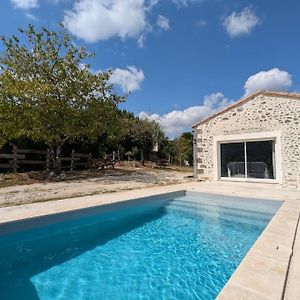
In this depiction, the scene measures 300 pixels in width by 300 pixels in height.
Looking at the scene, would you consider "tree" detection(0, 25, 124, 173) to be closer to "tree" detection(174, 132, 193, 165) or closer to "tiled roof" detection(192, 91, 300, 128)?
"tiled roof" detection(192, 91, 300, 128)

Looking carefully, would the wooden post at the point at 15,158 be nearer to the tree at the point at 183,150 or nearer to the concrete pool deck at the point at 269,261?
the concrete pool deck at the point at 269,261

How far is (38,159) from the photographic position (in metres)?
16.1

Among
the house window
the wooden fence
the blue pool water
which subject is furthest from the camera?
the wooden fence

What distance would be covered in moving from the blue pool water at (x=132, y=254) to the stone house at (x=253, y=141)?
4126 mm

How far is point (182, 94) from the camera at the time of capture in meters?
20.7

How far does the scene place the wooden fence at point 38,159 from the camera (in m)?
14.2

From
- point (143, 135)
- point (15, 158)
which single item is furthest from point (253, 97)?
point (143, 135)

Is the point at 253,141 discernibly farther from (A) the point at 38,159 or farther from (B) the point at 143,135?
(B) the point at 143,135

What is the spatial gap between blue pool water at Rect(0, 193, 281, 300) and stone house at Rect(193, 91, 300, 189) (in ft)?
13.5

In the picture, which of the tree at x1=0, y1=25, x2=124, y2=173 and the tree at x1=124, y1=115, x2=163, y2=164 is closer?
the tree at x1=0, y1=25, x2=124, y2=173

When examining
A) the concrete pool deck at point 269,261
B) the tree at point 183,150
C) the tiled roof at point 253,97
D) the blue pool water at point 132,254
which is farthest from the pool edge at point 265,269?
the tree at point 183,150

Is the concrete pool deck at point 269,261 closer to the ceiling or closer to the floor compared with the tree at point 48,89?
closer to the floor

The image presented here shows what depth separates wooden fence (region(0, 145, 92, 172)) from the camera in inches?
560

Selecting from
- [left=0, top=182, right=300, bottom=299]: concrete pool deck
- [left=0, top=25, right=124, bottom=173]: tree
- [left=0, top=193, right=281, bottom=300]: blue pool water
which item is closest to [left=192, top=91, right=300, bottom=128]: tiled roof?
[left=0, top=193, right=281, bottom=300]: blue pool water
